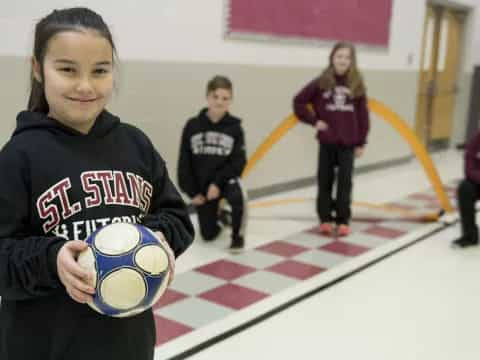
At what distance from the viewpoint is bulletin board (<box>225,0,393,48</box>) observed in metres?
4.44

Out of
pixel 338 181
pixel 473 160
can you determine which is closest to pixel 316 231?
pixel 338 181

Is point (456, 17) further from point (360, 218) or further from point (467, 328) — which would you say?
point (467, 328)

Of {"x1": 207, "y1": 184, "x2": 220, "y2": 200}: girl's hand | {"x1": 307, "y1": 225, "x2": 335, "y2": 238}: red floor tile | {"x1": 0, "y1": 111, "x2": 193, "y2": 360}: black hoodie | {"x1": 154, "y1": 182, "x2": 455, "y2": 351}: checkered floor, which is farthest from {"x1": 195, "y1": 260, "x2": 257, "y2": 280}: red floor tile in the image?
{"x1": 0, "y1": 111, "x2": 193, "y2": 360}: black hoodie

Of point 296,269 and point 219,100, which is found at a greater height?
point 219,100

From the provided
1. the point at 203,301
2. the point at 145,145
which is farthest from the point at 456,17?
the point at 145,145

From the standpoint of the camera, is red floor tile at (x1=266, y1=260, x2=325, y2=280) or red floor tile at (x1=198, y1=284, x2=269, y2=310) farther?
red floor tile at (x1=266, y1=260, x2=325, y2=280)

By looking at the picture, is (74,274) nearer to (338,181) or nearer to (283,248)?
(283,248)

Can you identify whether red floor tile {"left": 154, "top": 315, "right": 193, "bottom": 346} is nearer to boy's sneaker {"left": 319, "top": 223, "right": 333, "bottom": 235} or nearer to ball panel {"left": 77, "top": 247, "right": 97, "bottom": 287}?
ball panel {"left": 77, "top": 247, "right": 97, "bottom": 287}

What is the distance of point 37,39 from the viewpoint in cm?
115

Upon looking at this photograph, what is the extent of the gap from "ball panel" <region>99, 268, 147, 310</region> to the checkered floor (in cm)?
123

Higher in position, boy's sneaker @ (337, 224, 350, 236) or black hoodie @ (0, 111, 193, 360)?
black hoodie @ (0, 111, 193, 360)

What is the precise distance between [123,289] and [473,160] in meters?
3.04

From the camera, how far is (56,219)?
1.14 metres

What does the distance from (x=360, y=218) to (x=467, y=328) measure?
6.29 ft
